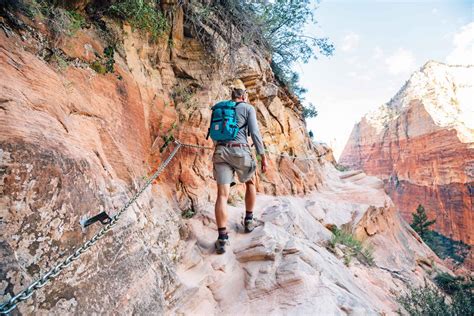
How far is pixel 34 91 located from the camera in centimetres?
226

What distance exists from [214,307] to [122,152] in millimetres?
2020

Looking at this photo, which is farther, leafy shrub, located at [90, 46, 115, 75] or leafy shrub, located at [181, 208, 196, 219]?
leafy shrub, located at [181, 208, 196, 219]

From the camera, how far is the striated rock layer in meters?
41.5

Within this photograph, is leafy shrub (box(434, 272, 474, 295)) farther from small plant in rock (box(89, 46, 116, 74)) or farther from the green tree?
the green tree

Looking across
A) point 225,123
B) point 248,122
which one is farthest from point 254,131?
point 225,123

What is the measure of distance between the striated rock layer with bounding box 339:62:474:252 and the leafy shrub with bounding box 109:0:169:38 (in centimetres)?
4841

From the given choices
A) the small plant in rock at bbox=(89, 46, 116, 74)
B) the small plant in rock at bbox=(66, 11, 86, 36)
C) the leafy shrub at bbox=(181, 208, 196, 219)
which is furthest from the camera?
the leafy shrub at bbox=(181, 208, 196, 219)

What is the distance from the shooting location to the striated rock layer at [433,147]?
136ft

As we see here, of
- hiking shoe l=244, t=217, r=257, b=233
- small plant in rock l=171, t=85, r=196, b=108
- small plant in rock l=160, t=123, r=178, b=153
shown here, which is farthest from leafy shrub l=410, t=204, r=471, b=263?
small plant in rock l=160, t=123, r=178, b=153

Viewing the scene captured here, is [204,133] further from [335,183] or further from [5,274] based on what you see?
[335,183]

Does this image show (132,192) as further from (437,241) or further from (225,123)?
(437,241)

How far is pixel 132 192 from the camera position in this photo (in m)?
3.15

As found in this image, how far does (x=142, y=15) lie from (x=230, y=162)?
→ 2.48 metres

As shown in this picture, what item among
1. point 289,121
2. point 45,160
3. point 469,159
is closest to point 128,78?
point 45,160
